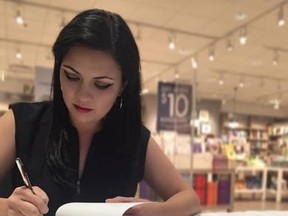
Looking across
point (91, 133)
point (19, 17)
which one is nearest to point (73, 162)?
point (91, 133)

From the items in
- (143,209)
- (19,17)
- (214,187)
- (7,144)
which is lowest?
(214,187)

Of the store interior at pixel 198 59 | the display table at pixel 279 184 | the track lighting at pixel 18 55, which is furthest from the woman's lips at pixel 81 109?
the display table at pixel 279 184

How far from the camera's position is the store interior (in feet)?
14.6

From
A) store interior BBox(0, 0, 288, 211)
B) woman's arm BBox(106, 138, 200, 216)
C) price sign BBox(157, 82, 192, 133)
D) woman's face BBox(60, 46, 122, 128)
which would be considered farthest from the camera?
store interior BBox(0, 0, 288, 211)

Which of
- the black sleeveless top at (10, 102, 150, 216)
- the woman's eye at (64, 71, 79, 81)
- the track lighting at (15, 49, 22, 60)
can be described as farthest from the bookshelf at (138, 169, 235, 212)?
the track lighting at (15, 49, 22, 60)

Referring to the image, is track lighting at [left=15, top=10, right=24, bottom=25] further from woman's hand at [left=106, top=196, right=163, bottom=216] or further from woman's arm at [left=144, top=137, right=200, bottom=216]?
woman's hand at [left=106, top=196, right=163, bottom=216]

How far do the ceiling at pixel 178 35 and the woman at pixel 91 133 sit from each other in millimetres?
1869

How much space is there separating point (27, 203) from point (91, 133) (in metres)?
0.39

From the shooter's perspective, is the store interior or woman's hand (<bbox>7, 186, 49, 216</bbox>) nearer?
woman's hand (<bbox>7, 186, 49, 216</bbox>)

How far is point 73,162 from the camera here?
0.97 m

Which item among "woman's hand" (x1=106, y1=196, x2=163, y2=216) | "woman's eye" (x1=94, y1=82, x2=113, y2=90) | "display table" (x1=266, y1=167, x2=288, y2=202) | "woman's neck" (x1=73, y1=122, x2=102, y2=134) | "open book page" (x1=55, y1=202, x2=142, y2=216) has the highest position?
"woman's eye" (x1=94, y1=82, x2=113, y2=90)

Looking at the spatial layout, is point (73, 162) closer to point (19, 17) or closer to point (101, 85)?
point (101, 85)

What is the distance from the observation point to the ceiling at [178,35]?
4.54 metres

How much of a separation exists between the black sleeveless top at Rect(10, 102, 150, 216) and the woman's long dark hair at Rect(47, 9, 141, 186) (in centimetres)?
3
